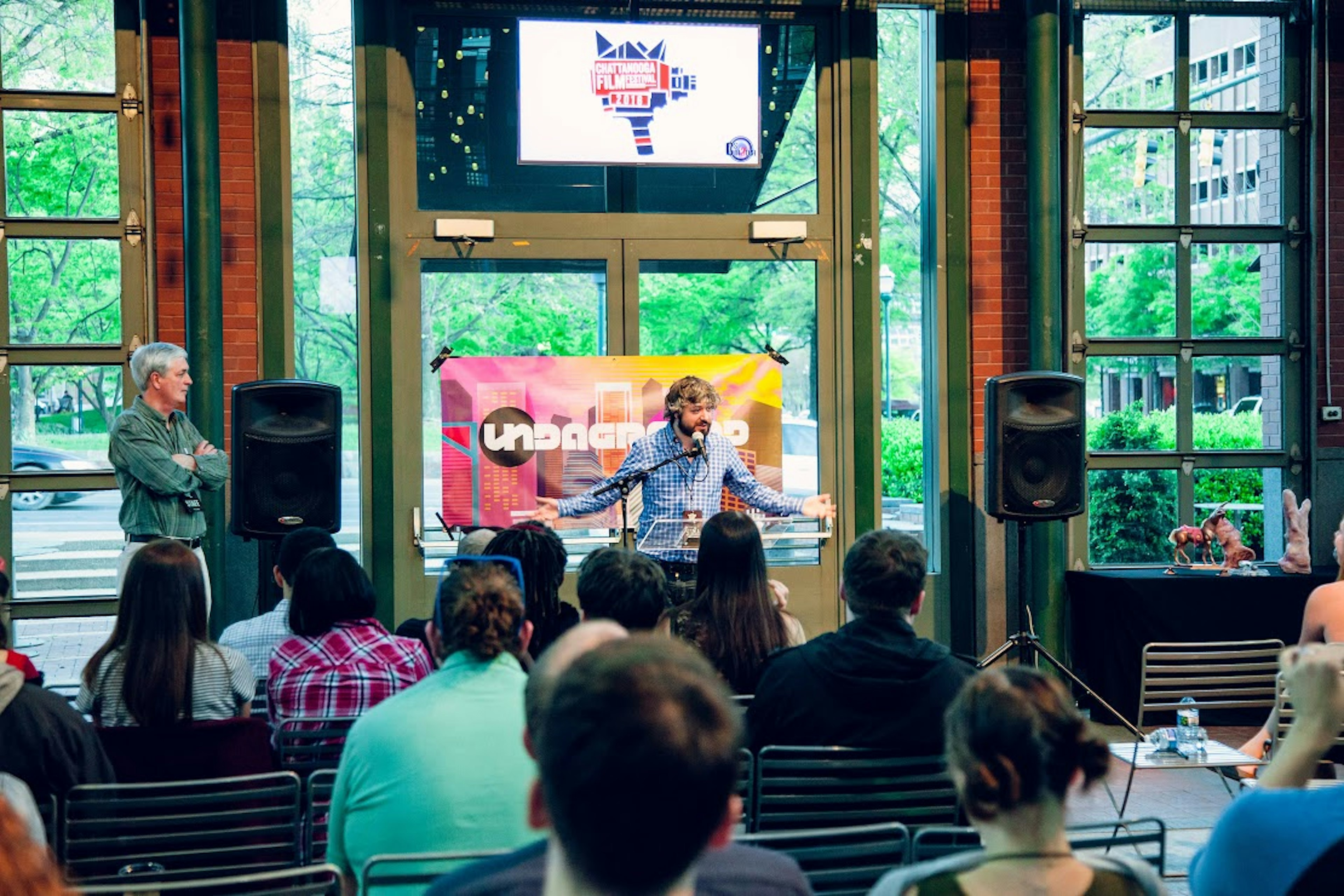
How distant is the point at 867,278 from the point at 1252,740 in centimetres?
374

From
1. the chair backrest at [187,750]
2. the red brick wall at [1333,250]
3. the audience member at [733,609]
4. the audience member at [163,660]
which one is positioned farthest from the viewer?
the red brick wall at [1333,250]

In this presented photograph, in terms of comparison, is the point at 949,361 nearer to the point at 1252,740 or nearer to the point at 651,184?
the point at 651,184

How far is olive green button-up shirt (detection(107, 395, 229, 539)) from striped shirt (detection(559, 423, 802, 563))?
1.55 m

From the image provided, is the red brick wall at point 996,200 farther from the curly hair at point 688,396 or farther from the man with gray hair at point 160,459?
the man with gray hair at point 160,459

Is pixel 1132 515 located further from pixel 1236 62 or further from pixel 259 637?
pixel 259 637

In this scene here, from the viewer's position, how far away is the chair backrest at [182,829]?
2.69 meters

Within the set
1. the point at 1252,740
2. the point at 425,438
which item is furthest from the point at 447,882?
the point at 425,438

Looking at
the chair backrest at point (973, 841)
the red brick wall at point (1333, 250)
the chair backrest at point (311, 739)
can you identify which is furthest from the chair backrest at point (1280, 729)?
the red brick wall at point (1333, 250)

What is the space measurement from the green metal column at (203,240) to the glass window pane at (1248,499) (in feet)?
16.9

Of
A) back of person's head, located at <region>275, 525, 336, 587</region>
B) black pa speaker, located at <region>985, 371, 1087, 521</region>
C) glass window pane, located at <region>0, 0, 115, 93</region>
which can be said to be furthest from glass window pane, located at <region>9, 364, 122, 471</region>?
black pa speaker, located at <region>985, 371, 1087, 521</region>

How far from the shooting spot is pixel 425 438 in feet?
22.3

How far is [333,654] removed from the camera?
3.33 meters

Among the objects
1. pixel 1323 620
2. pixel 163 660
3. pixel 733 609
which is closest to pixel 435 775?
pixel 163 660

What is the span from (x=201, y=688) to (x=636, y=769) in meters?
2.42
